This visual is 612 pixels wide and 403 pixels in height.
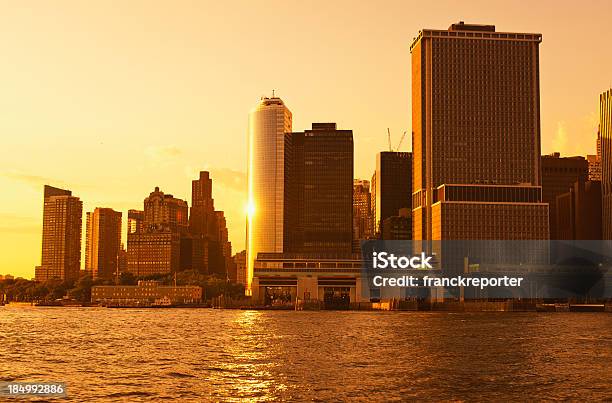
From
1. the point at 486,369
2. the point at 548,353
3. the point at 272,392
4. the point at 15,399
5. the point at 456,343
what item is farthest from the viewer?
the point at 456,343

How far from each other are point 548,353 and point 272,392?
58.9 meters

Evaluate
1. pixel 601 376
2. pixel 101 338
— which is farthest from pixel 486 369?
pixel 101 338

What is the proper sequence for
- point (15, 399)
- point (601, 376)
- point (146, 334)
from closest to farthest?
1. point (15, 399)
2. point (601, 376)
3. point (146, 334)

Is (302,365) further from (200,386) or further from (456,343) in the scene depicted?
(456,343)

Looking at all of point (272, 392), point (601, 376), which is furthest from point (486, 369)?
point (272, 392)

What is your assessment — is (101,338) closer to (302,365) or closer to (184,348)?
(184,348)

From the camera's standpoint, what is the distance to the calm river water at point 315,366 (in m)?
83.1

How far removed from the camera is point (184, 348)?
13350 cm

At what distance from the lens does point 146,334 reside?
174m

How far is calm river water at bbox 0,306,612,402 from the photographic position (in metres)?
83.1

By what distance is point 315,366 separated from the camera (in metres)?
105

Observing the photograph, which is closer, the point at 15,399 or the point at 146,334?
the point at 15,399

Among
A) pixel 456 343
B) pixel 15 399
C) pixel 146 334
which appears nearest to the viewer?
pixel 15 399

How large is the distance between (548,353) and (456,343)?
21736mm
